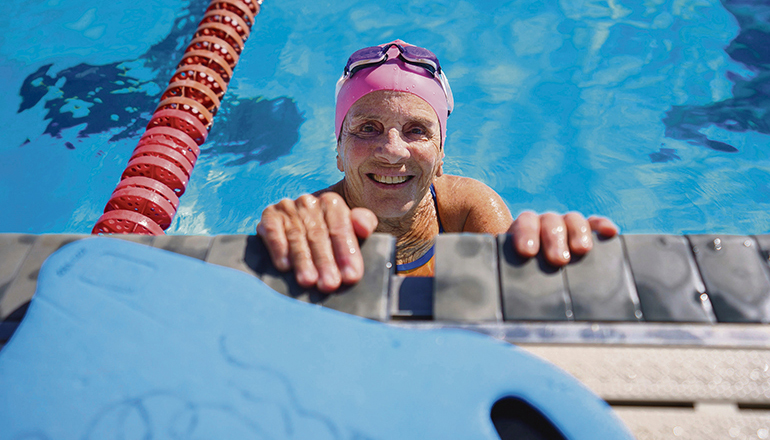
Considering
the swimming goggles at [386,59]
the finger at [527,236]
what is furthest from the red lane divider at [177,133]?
the finger at [527,236]

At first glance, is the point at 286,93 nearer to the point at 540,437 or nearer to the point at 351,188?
the point at 351,188

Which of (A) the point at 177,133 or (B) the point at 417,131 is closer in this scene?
(B) the point at 417,131

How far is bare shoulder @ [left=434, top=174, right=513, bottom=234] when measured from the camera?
9.18 ft

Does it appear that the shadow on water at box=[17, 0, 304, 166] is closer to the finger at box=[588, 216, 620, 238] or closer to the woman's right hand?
the woman's right hand

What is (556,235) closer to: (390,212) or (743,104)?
(390,212)

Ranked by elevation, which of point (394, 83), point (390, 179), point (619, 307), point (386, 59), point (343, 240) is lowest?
point (619, 307)

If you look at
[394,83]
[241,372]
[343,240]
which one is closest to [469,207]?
[394,83]

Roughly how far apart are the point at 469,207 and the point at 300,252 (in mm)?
1799

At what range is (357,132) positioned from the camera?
96.5 inches

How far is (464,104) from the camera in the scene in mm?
5426

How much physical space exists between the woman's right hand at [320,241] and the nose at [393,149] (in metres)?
0.89

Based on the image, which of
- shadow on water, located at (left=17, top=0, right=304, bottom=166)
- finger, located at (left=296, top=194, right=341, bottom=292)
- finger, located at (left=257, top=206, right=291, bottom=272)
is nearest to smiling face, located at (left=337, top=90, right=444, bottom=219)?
finger, located at (left=296, top=194, right=341, bottom=292)

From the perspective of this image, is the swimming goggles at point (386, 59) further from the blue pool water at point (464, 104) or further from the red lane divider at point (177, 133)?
the blue pool water at point (464, 104)

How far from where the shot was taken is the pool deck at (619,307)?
1081 mm
